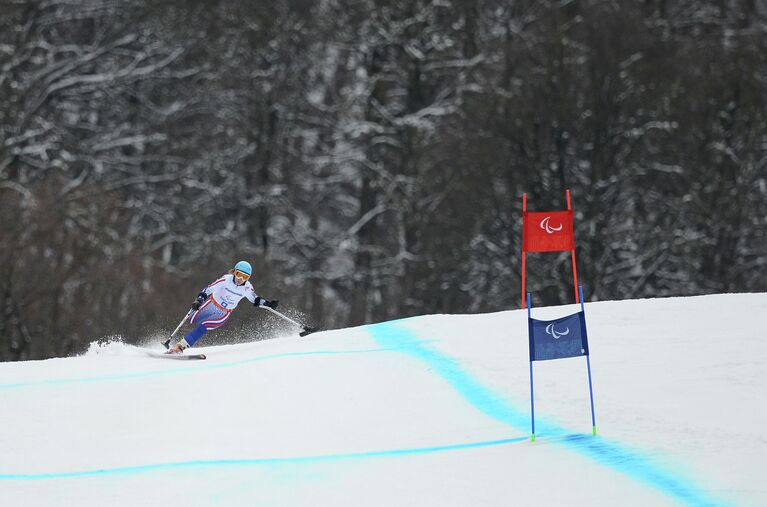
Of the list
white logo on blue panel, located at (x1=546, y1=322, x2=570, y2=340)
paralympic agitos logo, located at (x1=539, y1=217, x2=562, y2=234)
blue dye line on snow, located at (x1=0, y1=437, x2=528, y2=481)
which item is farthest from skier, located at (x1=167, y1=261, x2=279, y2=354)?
white logo on blue panel, located at (x1=546, y1=322, x2=570, y2=340)

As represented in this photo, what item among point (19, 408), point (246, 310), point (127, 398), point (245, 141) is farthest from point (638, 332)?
point (245, 141)

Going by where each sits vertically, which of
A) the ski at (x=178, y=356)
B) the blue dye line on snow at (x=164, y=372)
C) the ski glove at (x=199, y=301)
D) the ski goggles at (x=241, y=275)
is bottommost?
the blue dye line on snow at (x=164, y=372)

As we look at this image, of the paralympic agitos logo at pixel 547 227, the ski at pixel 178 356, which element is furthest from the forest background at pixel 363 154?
the paralympic agitos logo at pixel 547 227

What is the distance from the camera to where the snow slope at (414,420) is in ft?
29.5

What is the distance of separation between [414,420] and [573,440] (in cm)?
157

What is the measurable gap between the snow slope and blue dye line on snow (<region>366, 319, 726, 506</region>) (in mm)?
23

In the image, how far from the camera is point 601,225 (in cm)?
2956

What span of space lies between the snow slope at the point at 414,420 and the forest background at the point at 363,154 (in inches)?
440

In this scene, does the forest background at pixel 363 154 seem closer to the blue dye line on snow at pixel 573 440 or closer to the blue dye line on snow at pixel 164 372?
the blue dye line on snow at pixel 164 372

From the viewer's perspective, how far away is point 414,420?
10891 mm

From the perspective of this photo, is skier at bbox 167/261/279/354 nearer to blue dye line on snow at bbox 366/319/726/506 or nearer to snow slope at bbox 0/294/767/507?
snow slope at bbox 0/294/767/507

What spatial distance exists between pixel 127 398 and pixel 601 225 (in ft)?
62.6

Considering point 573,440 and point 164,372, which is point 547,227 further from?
point 573,440

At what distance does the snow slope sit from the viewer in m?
8.99
